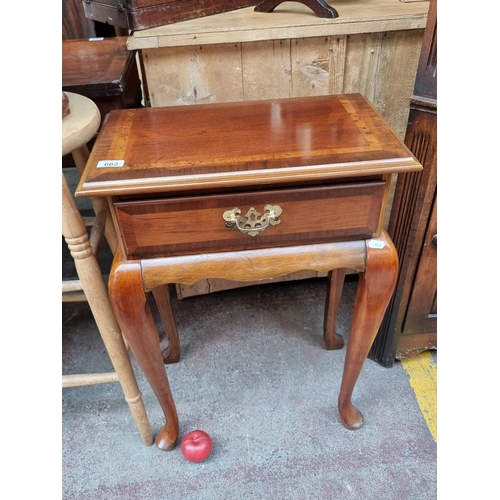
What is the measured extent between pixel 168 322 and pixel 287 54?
804mm

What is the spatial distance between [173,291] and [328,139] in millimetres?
972

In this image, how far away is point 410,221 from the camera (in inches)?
41.6

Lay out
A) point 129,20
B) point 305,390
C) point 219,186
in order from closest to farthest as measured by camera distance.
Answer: point 219,186
point 129,20
point 305,390

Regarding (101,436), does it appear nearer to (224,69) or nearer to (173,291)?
(173,291)

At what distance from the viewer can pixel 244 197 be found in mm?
752

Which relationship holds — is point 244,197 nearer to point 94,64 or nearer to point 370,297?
point 370,297

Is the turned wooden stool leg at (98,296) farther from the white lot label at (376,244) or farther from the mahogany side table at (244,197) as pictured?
the white lot label at (376,244)

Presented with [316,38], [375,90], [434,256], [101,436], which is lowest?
[101,436]

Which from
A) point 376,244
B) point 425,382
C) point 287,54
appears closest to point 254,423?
point 425,382

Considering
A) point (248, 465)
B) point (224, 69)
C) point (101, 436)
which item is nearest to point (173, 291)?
point (101, 436)

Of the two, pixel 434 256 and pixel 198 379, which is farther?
pixel 198 379

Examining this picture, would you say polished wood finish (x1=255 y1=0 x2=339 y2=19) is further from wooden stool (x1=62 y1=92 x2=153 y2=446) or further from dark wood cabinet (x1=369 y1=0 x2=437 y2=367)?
wooden stool (x1=62 y1=92 x2=153 y2=446)

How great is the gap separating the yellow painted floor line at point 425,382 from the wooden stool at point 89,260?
0.74m

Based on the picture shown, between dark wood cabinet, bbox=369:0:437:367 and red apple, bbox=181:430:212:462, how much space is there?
0.57 m
